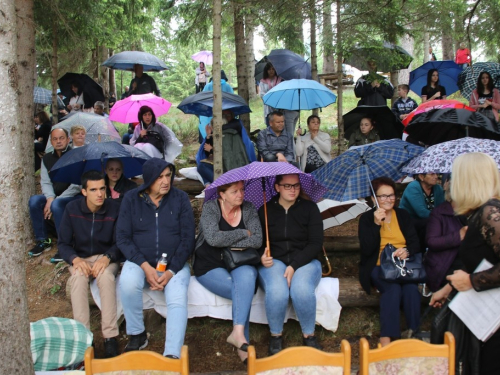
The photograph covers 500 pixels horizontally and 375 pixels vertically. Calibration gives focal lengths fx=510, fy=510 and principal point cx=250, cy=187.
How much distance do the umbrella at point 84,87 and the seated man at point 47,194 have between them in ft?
15.4

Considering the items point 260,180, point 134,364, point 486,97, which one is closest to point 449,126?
point 260,180

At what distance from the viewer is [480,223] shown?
2.90 m

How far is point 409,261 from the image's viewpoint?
464 centimetres

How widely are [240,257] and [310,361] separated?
1.83 m

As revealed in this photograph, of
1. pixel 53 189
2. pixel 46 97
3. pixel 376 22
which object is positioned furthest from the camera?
pixel 46 97

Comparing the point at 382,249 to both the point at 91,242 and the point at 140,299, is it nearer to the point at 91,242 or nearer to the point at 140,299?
the point at 140,299

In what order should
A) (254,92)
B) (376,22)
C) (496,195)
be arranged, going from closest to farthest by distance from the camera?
(496,195)
(376,22)
(254,92)

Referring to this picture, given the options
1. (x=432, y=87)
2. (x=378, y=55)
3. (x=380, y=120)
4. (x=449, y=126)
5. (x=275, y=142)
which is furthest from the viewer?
(x=432, y=87)

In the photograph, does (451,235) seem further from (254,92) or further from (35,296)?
(254,92)

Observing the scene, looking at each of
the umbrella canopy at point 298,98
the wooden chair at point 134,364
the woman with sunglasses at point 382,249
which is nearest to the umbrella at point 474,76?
the umbrella canopy at point 298,98

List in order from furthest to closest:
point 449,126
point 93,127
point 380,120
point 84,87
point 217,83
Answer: point 84,87 → point 380,120 → point 93,127 → point 449,126 → point 217,83

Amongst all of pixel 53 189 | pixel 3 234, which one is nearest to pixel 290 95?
pixel 53 189

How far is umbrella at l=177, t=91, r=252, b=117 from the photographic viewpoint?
289 inches

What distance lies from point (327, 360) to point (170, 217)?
2.43m
